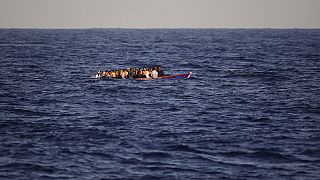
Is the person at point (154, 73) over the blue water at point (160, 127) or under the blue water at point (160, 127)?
over

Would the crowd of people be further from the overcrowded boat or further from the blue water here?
the blue water

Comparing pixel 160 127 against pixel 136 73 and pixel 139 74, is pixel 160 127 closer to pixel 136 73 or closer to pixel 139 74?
pixel 139 74

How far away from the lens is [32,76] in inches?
2490

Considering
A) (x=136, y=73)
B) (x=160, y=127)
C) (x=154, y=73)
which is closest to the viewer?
(x=160, y=127)

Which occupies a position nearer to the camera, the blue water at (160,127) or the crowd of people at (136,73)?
the blue water at (160,127)

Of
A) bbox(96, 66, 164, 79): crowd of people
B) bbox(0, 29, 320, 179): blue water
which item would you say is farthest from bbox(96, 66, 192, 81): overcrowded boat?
bbox(0, 29, 320, 179): blue water

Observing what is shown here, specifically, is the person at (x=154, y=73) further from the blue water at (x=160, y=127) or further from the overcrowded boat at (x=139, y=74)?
the blue water at (x=160, y=127)

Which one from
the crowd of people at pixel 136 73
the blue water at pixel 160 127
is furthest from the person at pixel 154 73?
the blue water at pixel 160 127

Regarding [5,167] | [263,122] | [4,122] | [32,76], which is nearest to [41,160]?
[5,167]

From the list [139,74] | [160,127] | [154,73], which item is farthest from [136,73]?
[160,127]

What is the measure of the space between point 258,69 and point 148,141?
4155cm

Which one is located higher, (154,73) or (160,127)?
(154,73)

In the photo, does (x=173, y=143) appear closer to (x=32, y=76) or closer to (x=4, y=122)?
(x=4, y=122)

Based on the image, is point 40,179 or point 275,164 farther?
point 275,164
